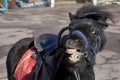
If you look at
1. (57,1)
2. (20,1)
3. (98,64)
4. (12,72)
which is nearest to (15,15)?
(20,1)

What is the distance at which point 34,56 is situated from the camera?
141 inches

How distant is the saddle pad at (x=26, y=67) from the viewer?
3554 mm

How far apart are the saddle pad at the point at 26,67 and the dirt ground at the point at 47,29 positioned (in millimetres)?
992

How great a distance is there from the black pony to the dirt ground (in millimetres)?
838

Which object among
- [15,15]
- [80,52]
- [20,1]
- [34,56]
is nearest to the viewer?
[80,52]

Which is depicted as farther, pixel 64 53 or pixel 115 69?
pixel 115 69

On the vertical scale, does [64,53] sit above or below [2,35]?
above

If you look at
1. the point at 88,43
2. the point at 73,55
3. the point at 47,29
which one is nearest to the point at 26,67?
the point at 88,43

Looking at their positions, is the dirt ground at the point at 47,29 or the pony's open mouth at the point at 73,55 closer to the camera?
the pony's open mouth at the point at 73,55

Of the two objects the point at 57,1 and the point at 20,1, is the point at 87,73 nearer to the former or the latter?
the point at 20,1

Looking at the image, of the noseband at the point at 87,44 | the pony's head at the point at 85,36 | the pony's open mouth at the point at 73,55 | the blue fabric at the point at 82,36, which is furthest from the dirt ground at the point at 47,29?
the pony's open mouth at the point at 73,55

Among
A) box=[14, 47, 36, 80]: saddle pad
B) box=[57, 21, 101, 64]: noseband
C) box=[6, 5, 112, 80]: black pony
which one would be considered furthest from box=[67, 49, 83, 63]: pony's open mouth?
box=[14, 47, 36, 80]: saddle pad

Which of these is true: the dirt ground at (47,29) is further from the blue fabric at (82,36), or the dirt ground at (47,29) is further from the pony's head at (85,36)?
the blue fabric at (82,36)

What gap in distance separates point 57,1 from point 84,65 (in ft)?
47.4
